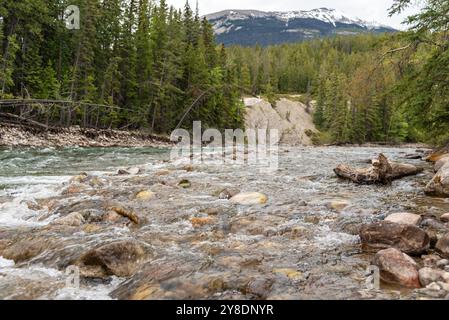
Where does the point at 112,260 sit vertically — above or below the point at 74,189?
below

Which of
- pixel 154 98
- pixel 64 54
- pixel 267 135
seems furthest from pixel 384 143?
pixel 64 54

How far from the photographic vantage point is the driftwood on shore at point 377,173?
12.0m

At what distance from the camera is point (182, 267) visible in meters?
5.14

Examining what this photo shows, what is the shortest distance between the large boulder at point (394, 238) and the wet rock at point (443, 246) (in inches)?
5.5

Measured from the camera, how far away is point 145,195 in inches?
395

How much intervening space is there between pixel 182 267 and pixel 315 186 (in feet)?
24.2

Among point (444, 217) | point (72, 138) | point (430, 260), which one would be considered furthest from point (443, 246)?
point (72, 138)

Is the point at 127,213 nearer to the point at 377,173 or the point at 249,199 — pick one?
the point at 249,199

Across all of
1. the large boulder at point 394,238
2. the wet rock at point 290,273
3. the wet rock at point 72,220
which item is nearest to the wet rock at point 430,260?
the large boulder at point 394,238

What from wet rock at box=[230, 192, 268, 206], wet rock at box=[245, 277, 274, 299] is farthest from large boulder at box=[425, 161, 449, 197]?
wet rock at box=[245, 277, 274, 299]

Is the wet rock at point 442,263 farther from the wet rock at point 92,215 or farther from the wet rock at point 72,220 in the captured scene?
the wet rock at point 72,220

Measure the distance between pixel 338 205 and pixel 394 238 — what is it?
298 cm

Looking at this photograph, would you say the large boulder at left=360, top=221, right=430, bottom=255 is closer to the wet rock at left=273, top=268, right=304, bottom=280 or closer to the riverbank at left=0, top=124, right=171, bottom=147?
the wet rock at left=273, top=268, right=304, bottom=280
